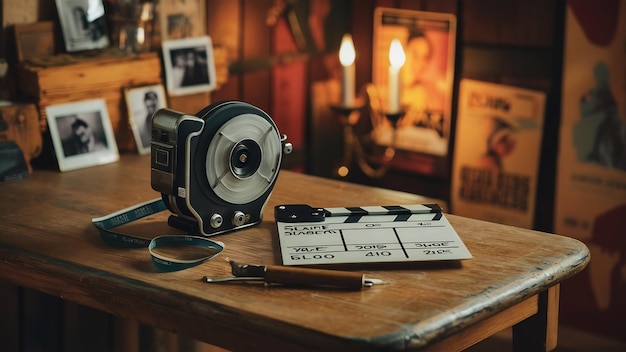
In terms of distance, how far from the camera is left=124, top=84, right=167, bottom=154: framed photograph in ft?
6.96

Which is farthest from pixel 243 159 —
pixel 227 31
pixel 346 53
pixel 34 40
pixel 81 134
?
pixel 346 53

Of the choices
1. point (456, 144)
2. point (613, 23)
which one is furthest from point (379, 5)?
point (613, 23)

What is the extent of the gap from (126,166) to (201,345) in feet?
1.41

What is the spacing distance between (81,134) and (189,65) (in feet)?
1.11

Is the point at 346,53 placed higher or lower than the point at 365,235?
higher

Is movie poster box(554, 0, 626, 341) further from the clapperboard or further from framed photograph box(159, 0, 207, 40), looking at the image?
the clapperboard

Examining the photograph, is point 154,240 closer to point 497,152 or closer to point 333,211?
point 333,211

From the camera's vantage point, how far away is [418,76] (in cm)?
281

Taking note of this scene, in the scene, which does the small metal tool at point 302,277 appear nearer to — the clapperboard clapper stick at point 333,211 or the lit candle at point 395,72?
the clapperboard clapper stick at point 333,211

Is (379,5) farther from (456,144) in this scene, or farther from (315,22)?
(456,144)

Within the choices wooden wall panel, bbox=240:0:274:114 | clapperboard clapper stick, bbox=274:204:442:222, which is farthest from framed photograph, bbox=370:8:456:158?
clapperboard clapper stick, bbox=274:204:442:222

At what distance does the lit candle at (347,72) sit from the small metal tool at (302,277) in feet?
4.45

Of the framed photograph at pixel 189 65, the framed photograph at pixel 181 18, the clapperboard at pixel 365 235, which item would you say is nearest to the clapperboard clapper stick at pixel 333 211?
the clapperboard at pixel 365 235

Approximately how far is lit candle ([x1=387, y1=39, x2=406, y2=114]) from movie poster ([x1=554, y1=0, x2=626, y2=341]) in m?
0.43
